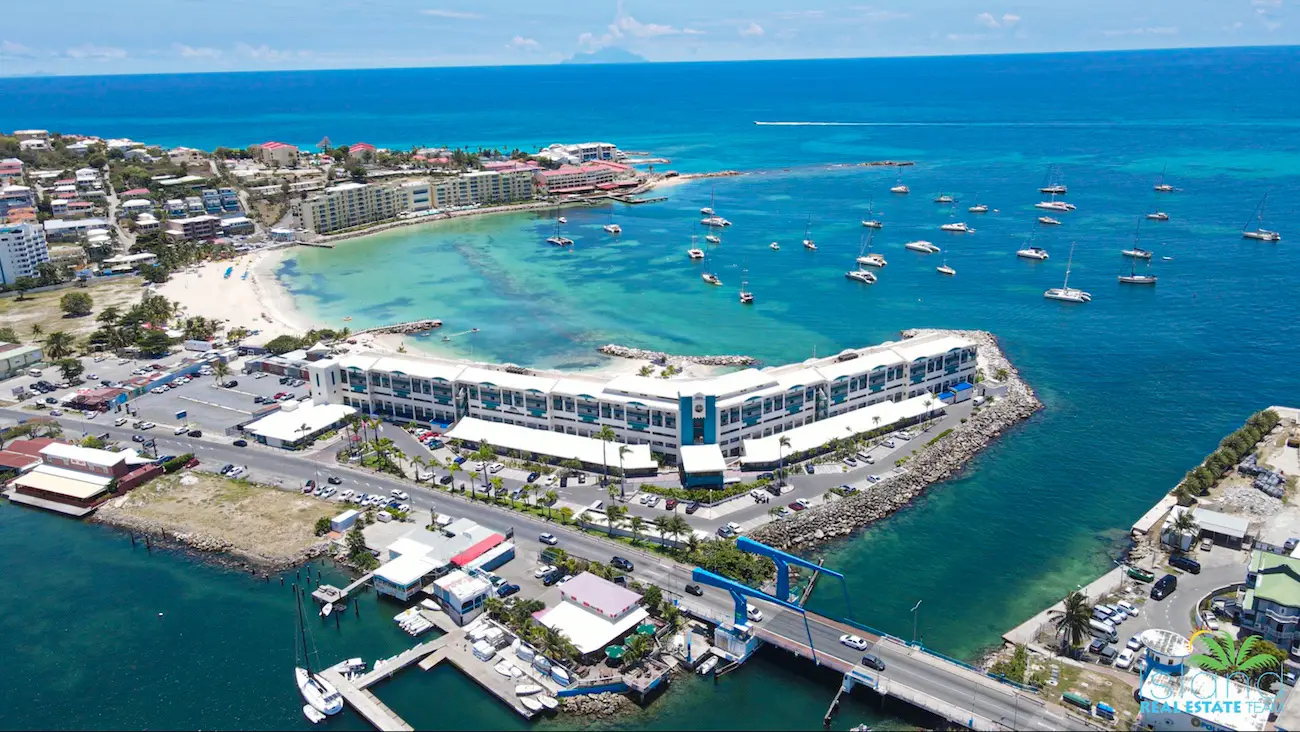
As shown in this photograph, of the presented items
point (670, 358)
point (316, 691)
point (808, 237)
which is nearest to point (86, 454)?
point (316, 691)

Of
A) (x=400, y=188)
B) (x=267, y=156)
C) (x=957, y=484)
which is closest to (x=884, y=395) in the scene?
(x=957, y=484)

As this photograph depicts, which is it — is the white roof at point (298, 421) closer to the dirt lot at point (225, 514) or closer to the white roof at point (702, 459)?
the dirt lot at point (225, 514)

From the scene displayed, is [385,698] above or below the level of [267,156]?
below

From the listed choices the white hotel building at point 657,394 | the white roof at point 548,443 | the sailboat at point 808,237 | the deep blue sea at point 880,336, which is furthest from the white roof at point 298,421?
the sailboat at point 808,237

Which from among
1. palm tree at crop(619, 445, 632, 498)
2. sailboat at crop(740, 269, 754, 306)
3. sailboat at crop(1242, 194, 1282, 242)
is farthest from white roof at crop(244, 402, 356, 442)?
sailboat at crop(1242, 194, 1282, 242)

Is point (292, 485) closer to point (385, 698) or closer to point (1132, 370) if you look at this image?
point (385, 698)

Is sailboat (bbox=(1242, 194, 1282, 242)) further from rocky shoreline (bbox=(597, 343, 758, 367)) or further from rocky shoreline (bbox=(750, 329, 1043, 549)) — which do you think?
rocky shoreline (bbox=(597, 343, 758, 367))
